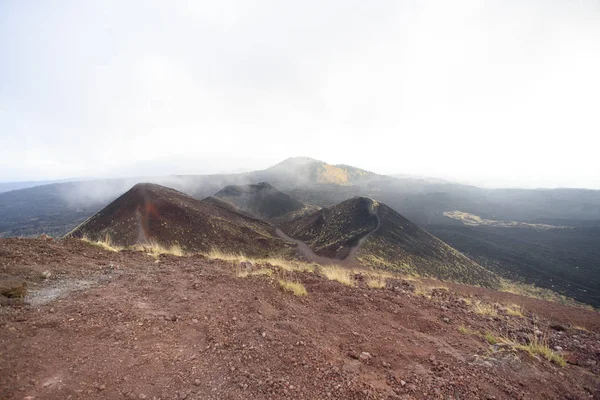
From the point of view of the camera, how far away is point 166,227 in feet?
96.9

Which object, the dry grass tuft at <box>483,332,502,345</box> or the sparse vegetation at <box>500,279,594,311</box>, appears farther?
the sparse vegetation at <box>500,279,594,311</box>

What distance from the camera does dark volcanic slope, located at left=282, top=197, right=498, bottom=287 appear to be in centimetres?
3064

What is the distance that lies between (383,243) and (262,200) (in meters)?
48.1

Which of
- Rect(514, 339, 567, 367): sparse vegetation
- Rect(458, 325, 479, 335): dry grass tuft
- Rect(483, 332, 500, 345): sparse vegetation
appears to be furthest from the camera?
Rect(458, 325, 479, 335): dry grass tuft

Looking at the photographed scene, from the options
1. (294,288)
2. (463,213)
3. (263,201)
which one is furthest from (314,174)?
(294,288)

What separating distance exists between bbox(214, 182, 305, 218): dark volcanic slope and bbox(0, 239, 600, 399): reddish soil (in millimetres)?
62209

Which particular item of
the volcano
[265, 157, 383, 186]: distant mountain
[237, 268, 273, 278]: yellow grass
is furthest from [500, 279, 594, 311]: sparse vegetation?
[265, 157, 383, 186]: distant mountain

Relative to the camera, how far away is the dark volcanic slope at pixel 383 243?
1206 inches

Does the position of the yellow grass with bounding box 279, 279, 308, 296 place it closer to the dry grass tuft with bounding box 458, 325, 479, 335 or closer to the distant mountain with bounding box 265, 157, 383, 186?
the dry grass tuft with bounding box 458, 325, 479, 335

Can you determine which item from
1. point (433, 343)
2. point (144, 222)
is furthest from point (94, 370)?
point (144, 222)

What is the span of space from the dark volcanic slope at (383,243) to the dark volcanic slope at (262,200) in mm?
22433

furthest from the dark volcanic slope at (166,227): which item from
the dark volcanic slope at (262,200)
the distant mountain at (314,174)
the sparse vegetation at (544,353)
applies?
the distant mountain at (314,174)

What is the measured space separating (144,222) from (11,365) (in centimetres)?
3025

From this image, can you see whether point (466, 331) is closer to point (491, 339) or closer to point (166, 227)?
point (491, 339)
